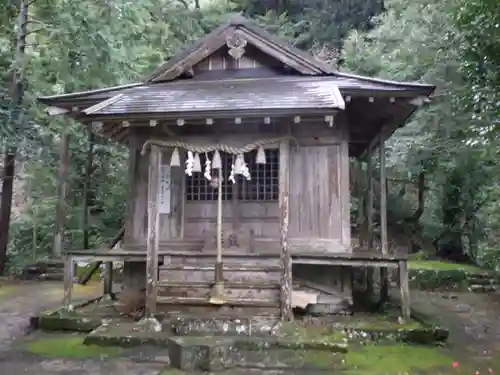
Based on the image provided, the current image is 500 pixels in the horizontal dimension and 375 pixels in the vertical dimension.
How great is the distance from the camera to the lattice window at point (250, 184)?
9.55m

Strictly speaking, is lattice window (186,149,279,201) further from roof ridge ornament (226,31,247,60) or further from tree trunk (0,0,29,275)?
tree trunk (0,0,29,275)

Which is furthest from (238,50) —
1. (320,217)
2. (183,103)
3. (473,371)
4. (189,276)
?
(473,371)

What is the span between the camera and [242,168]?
26.1ft

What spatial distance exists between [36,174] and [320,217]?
43.0 feet

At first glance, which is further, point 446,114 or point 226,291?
point 446,114

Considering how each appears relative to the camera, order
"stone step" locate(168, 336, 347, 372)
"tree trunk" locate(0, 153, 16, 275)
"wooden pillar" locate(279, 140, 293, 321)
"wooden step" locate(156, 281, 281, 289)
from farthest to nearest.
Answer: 1. "tree trunk" locate(0, 153, 16, 275)
2. "wooden step" locate(156, 281, 281, 289)
3. "wooden pillar" locate(279, 140, 293, 321)
4. "stone step" locate(168, 336, 347, 372)

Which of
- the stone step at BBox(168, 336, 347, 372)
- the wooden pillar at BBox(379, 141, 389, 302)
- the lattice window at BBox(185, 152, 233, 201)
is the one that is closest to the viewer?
the stone step at BBox(168, 336, 347, 372)

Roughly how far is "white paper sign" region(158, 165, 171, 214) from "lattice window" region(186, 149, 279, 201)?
1.33ft

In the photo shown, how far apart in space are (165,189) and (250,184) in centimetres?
172

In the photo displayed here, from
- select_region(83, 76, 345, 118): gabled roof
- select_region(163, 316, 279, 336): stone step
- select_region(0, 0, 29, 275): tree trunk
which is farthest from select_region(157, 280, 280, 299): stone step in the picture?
select_region(0, 0, 29, 275): tree trunk

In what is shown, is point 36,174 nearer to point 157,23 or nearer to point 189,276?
point 157,23

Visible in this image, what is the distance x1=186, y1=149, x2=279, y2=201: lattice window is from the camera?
9.55m

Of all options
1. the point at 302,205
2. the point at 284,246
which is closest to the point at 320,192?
the point at 302,205

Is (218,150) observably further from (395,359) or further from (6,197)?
(6,197)
